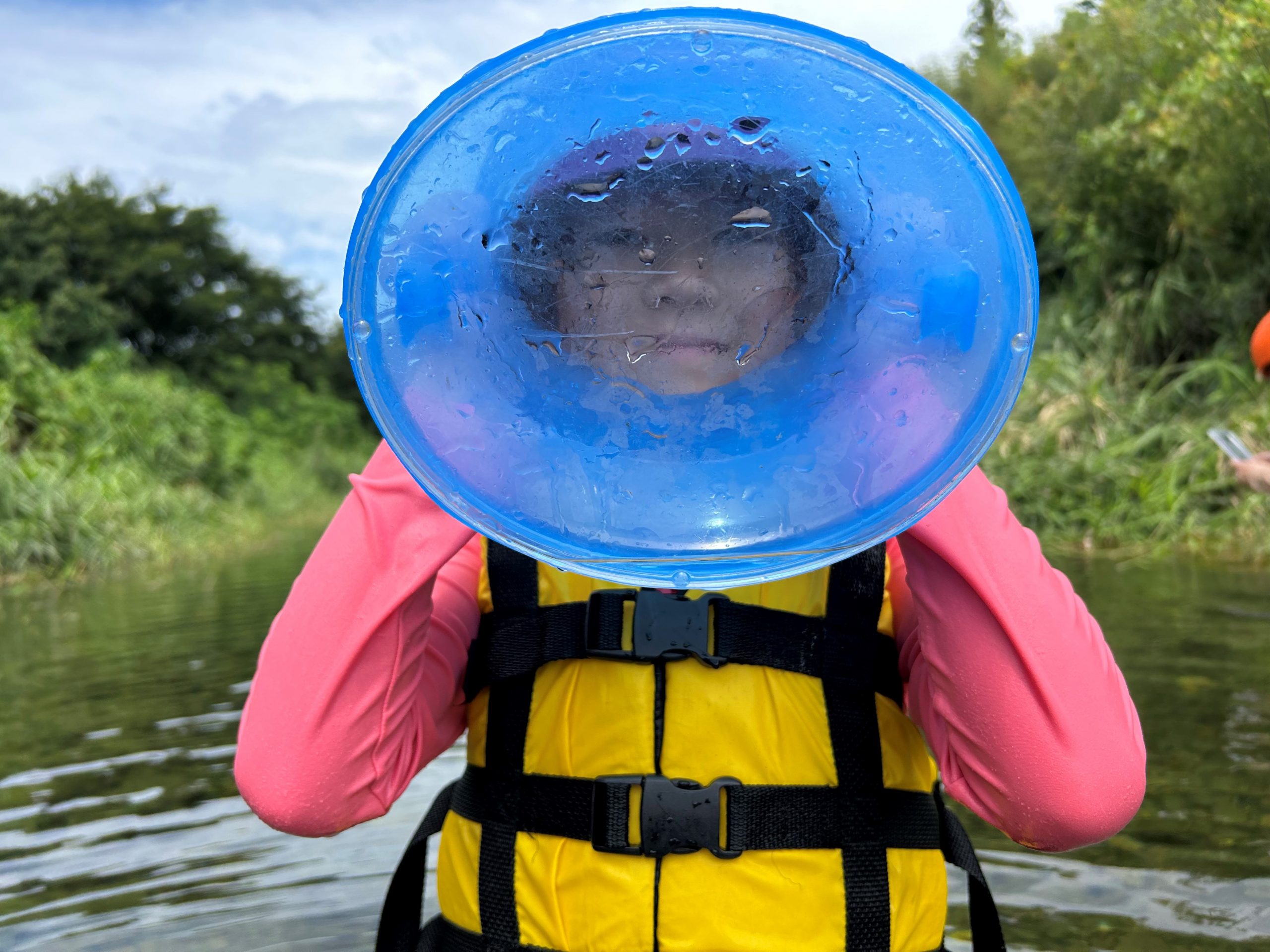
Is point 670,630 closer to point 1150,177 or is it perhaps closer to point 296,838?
point 296,838

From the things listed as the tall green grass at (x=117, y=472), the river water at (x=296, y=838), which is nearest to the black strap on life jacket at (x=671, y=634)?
the river water at (x=296, y=838)

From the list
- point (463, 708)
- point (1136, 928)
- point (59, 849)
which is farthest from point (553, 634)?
point (59, 849)

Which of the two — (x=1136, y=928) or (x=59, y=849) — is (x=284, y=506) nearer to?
(x=59, y=849)

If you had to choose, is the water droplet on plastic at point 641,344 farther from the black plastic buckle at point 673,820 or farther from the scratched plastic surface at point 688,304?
the black plastic buckle at point 673,820

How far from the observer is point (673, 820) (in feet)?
3.74

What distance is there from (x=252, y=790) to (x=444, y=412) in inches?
16.4

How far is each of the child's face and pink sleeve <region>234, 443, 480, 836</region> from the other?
10.1 inches

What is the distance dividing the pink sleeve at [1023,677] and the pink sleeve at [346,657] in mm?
441

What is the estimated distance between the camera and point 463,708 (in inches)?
53.6

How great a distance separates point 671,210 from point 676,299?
0.07 meters

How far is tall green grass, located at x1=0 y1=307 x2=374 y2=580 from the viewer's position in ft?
30.1

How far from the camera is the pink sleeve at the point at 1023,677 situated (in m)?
1.04

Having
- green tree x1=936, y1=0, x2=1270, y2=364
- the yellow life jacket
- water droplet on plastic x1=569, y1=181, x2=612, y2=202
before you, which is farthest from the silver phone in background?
green tree x1=936, y1=0, x2=1270, y2=364

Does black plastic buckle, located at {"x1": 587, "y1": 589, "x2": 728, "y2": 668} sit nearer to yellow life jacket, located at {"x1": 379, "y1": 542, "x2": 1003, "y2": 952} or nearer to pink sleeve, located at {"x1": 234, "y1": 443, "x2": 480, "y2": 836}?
yellow life jacket, located at {"x1": 379, "y1": 542, "x2": 1003, "y2": 952}
